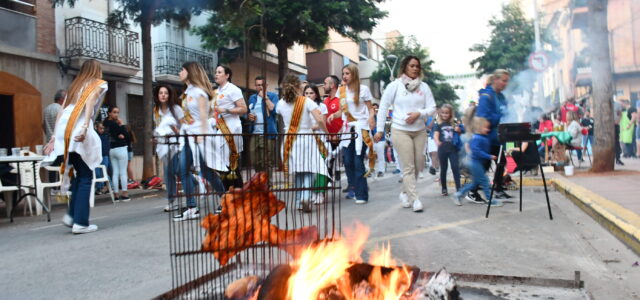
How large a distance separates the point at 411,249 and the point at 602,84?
7918mm

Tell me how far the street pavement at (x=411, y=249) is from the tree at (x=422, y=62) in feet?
128

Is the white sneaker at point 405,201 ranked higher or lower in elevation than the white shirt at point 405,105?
lower

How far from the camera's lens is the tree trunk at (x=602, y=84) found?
9.89 meters

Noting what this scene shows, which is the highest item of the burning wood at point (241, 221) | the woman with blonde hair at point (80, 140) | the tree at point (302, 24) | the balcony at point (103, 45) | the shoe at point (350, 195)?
the tree at point (302, 24)

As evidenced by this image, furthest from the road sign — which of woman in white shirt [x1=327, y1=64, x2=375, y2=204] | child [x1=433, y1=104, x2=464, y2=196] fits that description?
woman in white shirt [x1=327, y1=64, x2=375, y2=204]

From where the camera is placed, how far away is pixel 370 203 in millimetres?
7371

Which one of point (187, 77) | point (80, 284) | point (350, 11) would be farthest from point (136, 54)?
point (80, 284)

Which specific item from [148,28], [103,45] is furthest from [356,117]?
[103,45]

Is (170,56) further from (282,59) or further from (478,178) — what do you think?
(478,178)

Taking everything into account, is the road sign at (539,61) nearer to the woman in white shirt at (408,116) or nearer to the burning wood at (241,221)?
the woman in white shirt at (408,116)

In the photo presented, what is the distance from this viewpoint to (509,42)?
37219 millimetres

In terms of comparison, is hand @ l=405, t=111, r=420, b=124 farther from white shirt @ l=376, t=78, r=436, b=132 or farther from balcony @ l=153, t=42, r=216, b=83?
balcony @ l=153, t=42, r=216, b=83

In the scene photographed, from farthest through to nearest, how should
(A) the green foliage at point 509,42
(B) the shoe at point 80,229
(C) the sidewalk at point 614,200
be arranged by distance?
(A) the green foliage at point 509,42, (B) the shoe at point 80,229, (C) the sidewalk at point 614,200

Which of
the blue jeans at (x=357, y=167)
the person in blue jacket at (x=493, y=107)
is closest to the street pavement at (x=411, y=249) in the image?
the blue jeans at (x=357, y=167)
